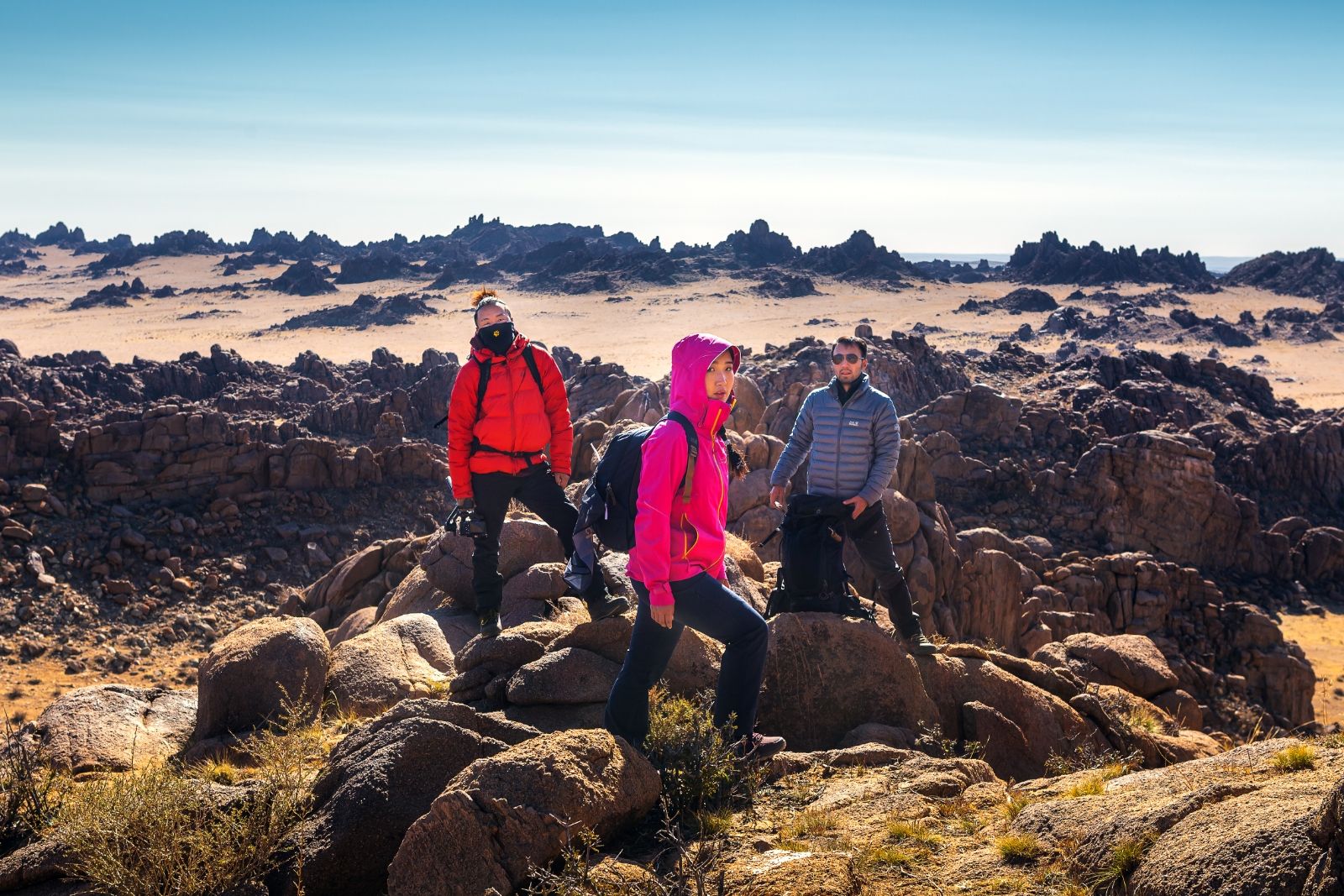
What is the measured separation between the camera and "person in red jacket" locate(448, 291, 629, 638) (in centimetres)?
683

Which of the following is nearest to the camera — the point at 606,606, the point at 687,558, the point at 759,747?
the point at 687,558

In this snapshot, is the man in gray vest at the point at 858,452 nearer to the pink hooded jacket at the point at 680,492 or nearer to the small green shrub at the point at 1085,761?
the small green shrub at the point at 1085,761

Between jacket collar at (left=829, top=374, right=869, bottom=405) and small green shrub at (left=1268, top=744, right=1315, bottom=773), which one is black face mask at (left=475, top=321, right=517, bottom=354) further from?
small green shrub at (left=1268, top=744, right=1315, bottom=773)

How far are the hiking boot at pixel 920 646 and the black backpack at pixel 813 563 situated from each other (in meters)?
0.53

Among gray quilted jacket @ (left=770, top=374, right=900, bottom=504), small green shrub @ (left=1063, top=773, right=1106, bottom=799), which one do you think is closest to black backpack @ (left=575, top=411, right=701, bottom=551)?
gray quilted jacket @ (left=770, top=374, right=900, bottom=504)

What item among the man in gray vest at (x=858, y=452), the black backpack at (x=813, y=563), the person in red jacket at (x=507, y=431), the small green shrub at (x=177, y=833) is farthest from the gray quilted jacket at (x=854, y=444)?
the small green shrub at (x=177, y=833)

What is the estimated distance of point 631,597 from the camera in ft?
24.5

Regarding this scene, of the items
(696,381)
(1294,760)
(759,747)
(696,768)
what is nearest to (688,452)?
(696,381)

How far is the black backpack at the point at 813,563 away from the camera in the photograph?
22.5 ft

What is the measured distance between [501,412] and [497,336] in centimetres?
54

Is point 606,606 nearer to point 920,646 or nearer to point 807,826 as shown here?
point 920,646

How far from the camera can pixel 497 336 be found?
6793mm

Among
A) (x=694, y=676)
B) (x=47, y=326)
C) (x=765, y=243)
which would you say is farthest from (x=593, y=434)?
(x=765, y=243)

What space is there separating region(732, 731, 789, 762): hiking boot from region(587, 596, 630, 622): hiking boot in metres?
1.60
